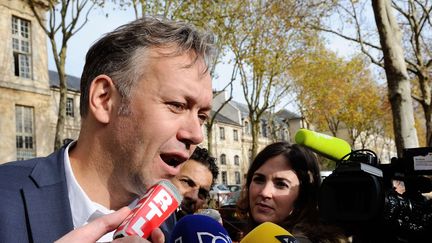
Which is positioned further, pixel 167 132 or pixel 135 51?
pixel 135 51

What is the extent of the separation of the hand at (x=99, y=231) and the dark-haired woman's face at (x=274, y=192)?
→ 179cm

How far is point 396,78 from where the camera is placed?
6.04 meters

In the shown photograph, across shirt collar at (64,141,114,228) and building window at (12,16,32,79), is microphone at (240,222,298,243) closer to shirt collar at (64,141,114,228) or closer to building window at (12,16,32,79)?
shirt collar at (64,141,114,228)

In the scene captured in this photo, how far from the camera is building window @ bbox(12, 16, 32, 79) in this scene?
20.5 m

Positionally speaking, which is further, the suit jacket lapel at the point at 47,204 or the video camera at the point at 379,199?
the video camera at the point at 379,199

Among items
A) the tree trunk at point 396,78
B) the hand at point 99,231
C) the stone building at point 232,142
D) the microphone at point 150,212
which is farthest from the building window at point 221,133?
the hand at point 99,231

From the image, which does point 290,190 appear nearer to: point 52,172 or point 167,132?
point 167,132

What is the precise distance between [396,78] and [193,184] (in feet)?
11.3

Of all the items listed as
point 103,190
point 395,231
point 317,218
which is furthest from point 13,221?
point 317,218

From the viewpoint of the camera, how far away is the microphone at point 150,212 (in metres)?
1.19

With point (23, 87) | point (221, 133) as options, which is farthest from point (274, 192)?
point (221, 133)

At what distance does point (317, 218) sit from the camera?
279 cm

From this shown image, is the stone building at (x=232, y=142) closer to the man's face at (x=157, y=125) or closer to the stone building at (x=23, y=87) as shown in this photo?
the stone building at (x=23, y=87)

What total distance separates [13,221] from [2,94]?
20.4 meters
